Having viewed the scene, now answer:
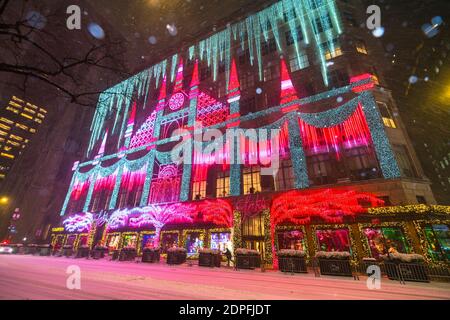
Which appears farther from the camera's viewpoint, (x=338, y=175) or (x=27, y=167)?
(x=27, y=167)

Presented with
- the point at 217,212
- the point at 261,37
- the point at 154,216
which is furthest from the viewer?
the point at 261,37

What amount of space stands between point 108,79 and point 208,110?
1608 cm

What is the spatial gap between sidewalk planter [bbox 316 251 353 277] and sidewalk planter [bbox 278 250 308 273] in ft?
3.07

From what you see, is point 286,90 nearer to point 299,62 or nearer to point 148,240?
point 299,62

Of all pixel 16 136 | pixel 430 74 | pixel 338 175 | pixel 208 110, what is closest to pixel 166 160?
pixel 208 110

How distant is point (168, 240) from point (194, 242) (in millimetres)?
3102

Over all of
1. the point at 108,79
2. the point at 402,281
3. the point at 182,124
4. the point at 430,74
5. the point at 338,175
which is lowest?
the point at 402,281

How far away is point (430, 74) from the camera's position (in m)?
47.9

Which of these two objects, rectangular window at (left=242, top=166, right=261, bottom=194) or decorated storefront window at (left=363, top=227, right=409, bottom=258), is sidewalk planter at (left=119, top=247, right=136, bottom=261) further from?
decorated storefront window at (left=363, top=227, right=409, bottom=258)

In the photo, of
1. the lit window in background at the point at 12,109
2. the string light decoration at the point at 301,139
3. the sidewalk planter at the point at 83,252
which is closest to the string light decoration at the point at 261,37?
the string light decoration at the point at 301,139

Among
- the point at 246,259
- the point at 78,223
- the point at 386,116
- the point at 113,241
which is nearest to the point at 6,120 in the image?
the point at 78,223

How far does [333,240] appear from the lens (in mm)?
13992

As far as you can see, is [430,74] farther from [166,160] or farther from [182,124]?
[166,160]

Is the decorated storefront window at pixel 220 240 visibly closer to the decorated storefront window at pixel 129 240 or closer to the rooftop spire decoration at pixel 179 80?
the decorated storefront window at pixel 129 240
